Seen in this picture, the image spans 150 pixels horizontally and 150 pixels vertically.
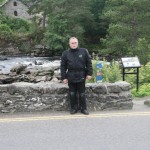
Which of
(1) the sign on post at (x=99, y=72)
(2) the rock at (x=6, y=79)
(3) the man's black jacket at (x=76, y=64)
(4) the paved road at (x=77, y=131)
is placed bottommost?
(4) the paved road at (x=77, y=131)

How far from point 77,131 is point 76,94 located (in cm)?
175

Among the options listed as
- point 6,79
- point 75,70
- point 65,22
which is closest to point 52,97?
point 75,70

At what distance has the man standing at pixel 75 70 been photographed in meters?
9.95

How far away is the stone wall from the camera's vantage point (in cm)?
1032

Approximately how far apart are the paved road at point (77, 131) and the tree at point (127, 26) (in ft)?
101

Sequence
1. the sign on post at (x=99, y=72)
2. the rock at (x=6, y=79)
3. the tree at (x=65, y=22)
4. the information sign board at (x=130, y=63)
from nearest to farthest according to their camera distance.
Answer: the sign on post at (x=99, y=72), the information sign board at (x=130, y=63), the rock at (x=6, y=79), the tree at (x=65, y=22)

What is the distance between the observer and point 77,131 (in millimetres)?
8688

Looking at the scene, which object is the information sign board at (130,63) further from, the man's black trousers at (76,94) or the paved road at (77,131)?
the man's black trousers at (76,94)

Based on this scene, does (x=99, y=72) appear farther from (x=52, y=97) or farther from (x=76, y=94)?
(x=52, y=97)

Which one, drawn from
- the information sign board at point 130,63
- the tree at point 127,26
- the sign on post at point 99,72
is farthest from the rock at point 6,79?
the tree at point 127,26

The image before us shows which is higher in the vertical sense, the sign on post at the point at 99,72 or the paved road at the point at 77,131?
the sign on post at the point at 99,72

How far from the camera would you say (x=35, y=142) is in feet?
26.2

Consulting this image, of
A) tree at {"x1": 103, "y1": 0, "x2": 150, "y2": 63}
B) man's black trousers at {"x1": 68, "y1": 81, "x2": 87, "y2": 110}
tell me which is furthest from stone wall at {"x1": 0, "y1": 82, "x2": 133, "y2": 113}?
tree at {"x1": 103, "y1": 0, "x2": 150, "y2": 63}

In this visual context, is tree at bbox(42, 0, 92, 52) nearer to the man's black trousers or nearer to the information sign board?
the information sign board
